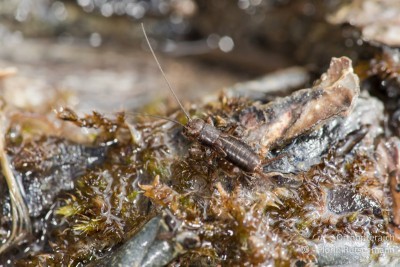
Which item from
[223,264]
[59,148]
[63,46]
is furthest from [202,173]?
[63,46]

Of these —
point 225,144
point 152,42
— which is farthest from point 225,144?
point 152,42

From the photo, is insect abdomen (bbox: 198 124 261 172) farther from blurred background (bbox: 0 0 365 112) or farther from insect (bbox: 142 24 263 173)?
blurred background (bbox: 0 0 365 112)

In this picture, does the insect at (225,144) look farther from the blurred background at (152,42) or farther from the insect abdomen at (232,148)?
the blurred background at (152,42)

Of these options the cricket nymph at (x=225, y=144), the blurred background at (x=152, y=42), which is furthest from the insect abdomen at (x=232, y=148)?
the blurred background at (x=152, y=42)

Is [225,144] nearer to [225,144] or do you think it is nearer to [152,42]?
[225,144]

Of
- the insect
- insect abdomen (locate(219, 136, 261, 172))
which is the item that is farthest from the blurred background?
insect abdomen (locate(219, 136, 261, 172))

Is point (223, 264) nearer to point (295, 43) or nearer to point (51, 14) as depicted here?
point (295, 43)
